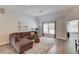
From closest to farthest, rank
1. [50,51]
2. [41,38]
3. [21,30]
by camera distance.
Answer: [50,51], [21,30], [41,38]

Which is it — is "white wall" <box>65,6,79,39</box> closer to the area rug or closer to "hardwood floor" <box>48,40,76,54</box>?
"hardwood floor" <box>48,40,76,54</box>

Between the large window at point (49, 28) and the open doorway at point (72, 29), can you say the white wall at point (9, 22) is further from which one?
the open doorway at point (72, 29)

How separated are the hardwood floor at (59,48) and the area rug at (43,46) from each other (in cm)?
9

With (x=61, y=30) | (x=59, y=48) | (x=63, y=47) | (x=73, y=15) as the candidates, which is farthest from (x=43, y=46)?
(x=73, y=15)

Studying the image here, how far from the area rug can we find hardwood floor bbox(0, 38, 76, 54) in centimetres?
9

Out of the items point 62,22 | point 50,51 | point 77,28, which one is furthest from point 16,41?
point 77,28

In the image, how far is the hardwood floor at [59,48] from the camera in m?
2.37

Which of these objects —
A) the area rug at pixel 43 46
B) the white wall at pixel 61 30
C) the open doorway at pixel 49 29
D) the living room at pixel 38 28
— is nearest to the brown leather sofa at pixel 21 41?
the living room at pixel 38 28

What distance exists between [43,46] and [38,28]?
607 millimetres

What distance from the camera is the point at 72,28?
Answer: 2.62 meters

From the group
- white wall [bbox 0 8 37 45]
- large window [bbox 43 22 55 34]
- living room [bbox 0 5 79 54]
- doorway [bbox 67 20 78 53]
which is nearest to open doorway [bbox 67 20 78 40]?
doorway [bbox 67 20 78 53]

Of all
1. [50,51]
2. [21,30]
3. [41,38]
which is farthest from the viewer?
[41,38]

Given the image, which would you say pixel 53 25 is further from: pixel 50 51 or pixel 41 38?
pixel 50 51

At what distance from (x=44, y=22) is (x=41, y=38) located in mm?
541
